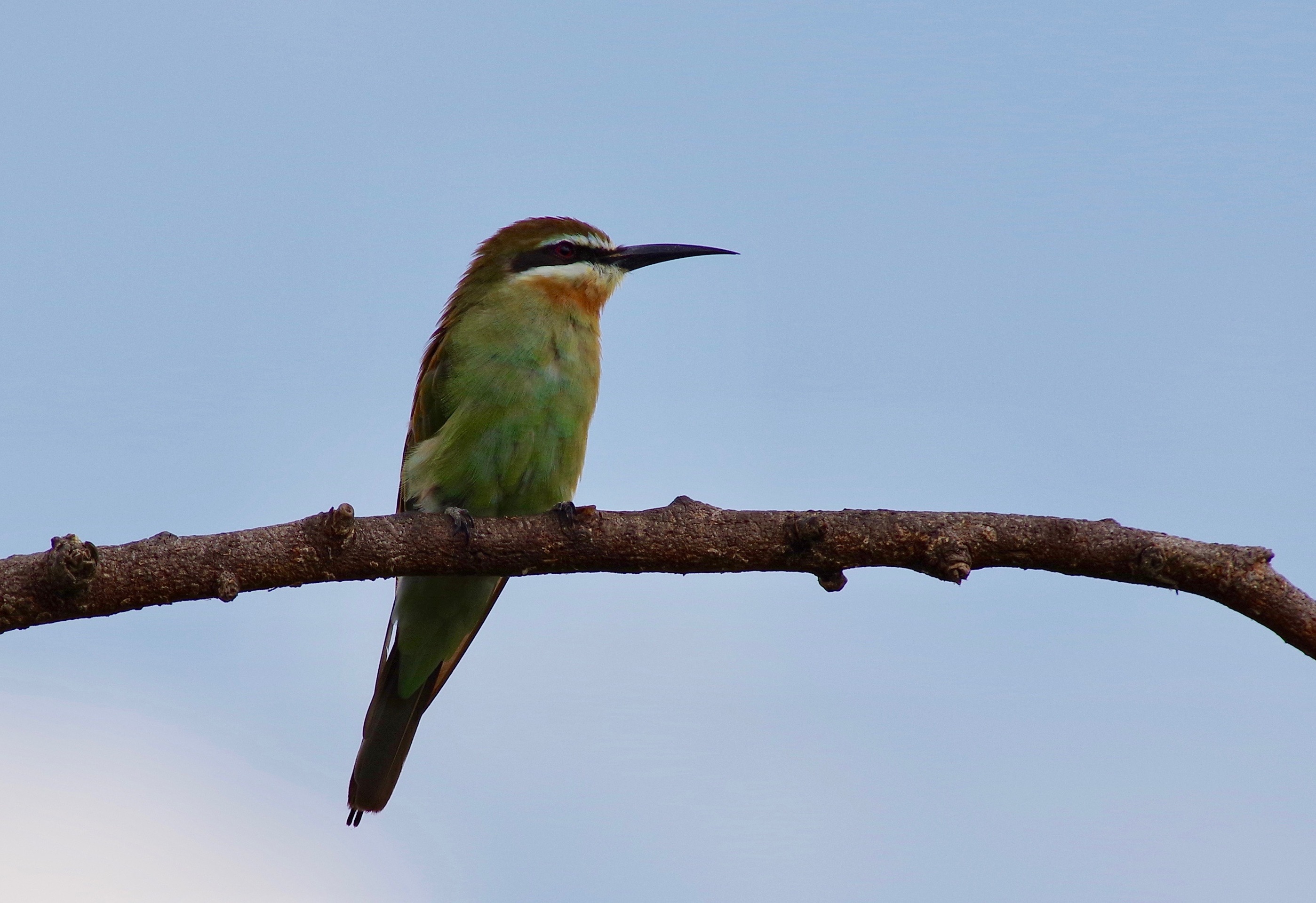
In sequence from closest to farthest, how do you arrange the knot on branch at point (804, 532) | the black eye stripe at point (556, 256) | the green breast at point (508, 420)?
the knot on branch at point (804, 532) < the green breast at point (508, 420) < the black eye stripe at point (556, 256)

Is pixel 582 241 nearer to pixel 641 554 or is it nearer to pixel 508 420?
pixel 508 420

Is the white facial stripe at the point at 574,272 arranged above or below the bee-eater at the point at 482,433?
above

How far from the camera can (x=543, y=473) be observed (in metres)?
4.59

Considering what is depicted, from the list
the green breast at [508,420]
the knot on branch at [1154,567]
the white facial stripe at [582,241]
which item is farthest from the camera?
the white facial stripe at [582,241]

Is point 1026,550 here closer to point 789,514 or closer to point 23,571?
point 789,514

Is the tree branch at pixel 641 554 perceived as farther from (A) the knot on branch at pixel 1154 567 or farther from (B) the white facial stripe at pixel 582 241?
(B) the white facial stripe at pixel 582 241

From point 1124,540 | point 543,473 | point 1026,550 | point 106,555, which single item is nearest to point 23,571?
point 106,555

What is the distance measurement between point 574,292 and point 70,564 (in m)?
2.64

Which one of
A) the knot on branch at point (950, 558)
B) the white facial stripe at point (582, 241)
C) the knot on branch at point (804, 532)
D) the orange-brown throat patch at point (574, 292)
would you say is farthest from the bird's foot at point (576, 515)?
the white facial stripe at point (582, 241)

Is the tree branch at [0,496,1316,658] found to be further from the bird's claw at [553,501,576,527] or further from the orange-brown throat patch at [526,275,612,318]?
the orange-brown throat patch at [526,275,612,318]

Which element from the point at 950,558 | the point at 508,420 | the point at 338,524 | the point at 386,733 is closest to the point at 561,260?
the point at 508,420

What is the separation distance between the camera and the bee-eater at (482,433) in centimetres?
455

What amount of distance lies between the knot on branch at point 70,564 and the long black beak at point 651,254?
2973mm

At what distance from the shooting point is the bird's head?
515 cm
